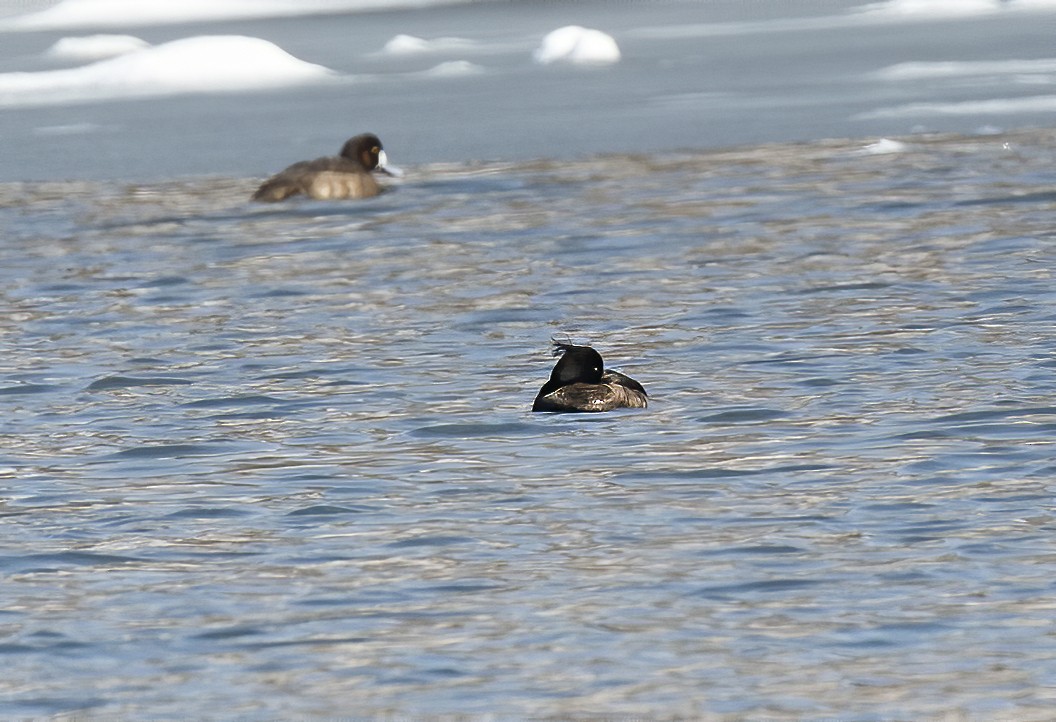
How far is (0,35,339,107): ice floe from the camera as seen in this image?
17.5 meters

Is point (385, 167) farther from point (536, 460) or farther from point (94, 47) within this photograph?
point (536, 460)

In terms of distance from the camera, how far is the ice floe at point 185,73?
1755cm

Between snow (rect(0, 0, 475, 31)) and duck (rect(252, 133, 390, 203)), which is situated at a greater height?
snow (rect(0, 0, 475, 31))

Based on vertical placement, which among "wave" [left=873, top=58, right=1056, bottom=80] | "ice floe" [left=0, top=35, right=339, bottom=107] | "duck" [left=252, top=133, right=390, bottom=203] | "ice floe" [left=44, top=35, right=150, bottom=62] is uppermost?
"ice floe" [left=44, top=35, right=150, bottom=62]

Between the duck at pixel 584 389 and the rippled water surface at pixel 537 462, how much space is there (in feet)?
0.21

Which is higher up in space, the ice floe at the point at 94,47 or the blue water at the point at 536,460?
the ice floe at the point at 94,47

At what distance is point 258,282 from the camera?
11.2 meters

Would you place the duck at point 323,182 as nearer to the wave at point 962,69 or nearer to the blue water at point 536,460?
the blue water at point 536,460

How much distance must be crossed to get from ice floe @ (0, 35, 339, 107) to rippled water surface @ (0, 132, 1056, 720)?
4.45 meters

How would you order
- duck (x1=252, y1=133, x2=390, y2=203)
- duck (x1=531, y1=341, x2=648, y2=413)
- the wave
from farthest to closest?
1. the wave
2. duck (x1=252, y1=133, x2=390, y2=203)
3. duck (x1=531, y1=341, x2=648, y2=413)

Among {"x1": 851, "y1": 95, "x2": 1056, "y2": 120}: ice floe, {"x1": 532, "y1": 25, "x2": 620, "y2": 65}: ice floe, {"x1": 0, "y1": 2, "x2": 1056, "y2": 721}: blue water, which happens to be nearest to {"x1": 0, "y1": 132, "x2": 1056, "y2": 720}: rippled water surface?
{"x1": 0, "y1": 2, "x2": 1056, "y2": 721}: blue water

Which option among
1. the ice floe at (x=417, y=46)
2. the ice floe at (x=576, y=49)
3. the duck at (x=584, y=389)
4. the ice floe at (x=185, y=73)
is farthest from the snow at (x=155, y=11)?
the duck at (x=584, y=389)

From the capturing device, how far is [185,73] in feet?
58.6

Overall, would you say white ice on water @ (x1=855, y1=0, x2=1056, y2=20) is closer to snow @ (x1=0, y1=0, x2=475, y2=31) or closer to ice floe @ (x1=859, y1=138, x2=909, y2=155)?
snow @ (x1=0, y1=0, x2=475, y2=31)
